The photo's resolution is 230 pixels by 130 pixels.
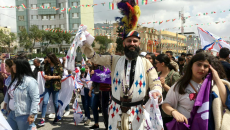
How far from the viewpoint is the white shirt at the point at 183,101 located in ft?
7.89

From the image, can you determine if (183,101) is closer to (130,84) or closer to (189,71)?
(189,71)

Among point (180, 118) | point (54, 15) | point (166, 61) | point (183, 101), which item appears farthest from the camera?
point (54, 15)

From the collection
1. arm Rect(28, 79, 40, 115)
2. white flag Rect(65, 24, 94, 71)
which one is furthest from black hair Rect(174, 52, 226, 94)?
arm Rect(28, 79, 40, 115)

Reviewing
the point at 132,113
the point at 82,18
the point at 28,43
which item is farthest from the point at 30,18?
the point at 132,113

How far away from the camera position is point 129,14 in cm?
323

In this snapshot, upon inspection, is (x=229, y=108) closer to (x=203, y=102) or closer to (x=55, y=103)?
(x=203, y=102)

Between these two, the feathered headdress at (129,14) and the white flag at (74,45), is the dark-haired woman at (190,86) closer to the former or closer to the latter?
the feathered headdress at (129,14)

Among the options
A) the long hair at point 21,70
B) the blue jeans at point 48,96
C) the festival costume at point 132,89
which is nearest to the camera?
the festival costume at point 132,89

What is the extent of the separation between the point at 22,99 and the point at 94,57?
1572 mm

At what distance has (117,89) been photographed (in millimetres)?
3014

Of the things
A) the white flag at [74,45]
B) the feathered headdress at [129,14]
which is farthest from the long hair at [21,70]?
the feathered headdress at [129,14]

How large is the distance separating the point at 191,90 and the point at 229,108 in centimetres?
44

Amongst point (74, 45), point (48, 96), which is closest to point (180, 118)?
point (74, 45)

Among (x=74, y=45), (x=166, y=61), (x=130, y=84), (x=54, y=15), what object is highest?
(x=54, y=15)
